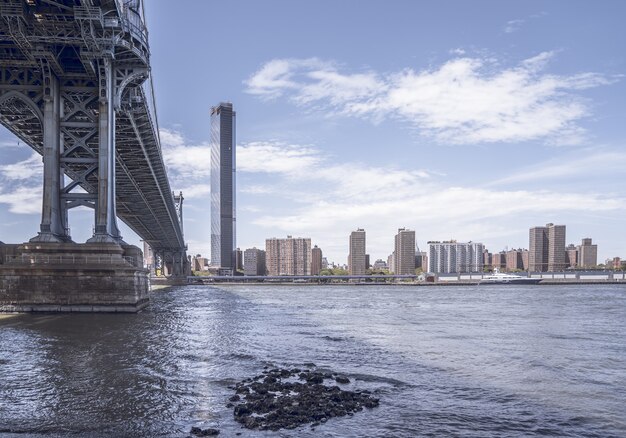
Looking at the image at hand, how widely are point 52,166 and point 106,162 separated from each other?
3.86 meters

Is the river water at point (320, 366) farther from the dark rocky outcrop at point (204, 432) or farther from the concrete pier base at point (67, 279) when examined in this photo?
the concrete pier base at point (67, 279)

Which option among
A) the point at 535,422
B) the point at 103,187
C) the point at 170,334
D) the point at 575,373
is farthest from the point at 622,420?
the point at 103,187

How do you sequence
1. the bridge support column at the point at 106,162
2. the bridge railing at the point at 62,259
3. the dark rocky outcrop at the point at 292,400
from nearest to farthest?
the dark rocky outcrop at the point at 292,400
the bridge railing at the point at 62,259
the bridge support column at the point at 106,162

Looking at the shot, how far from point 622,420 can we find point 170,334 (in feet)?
69.9

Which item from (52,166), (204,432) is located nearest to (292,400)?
(204,432)

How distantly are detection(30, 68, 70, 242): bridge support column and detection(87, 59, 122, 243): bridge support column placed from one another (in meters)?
2.91

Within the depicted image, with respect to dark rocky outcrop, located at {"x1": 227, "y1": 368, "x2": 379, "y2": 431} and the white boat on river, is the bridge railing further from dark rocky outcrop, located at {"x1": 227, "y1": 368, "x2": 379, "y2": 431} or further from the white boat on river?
the white boat on river

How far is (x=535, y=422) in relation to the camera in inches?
483

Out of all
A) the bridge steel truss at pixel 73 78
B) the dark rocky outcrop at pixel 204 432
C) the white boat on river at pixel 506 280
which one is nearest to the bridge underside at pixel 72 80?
the bridge steel truss at pixel 73 78

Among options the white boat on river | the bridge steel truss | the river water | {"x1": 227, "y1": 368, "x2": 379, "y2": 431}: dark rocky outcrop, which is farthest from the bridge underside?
the white boat on river

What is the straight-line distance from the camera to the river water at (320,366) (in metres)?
11.6

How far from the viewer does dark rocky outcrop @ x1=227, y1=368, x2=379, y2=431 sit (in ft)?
37.8

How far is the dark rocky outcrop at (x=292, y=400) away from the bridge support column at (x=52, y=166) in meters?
25.2

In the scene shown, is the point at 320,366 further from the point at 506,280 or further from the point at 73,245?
the point at 506,280
